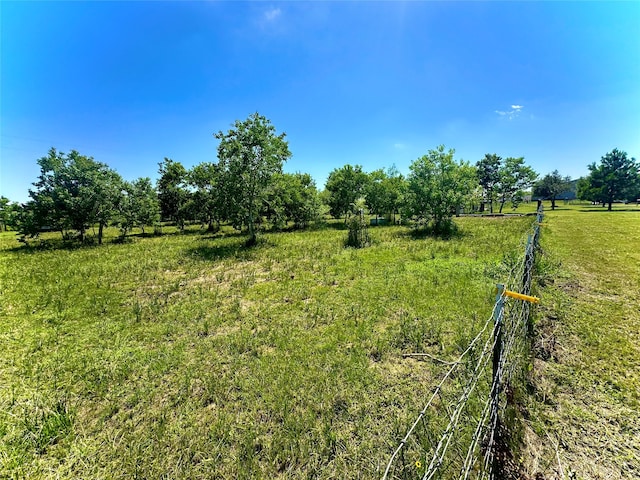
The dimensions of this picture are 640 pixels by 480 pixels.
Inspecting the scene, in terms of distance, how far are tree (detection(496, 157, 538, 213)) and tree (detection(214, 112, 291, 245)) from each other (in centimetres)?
4382

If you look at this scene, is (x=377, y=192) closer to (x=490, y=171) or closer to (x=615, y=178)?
(x=490, y=171)

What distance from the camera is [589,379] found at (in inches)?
140

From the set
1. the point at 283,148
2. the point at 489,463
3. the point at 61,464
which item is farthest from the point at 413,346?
the point at 283,148

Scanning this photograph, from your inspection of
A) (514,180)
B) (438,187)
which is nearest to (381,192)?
(438,187)

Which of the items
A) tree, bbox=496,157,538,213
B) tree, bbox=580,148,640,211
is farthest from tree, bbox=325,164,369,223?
tree, bbox=580,148,640,211

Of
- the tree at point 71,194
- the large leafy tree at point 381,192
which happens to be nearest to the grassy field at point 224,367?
the tree at point 71,194

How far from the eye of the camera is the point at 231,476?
2533 millimetres

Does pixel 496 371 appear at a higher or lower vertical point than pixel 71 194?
lower

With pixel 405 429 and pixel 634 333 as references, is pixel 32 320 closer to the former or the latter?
pixel 405 429

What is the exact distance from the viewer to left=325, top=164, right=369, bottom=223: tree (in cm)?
2620

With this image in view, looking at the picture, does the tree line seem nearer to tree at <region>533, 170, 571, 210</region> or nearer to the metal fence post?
the metal fence post

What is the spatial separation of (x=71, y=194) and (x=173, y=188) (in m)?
11.1

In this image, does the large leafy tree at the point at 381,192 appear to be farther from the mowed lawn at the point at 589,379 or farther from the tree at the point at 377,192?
the mowed lawn at the point at 589,379

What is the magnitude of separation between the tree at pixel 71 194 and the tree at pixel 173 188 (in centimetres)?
817
